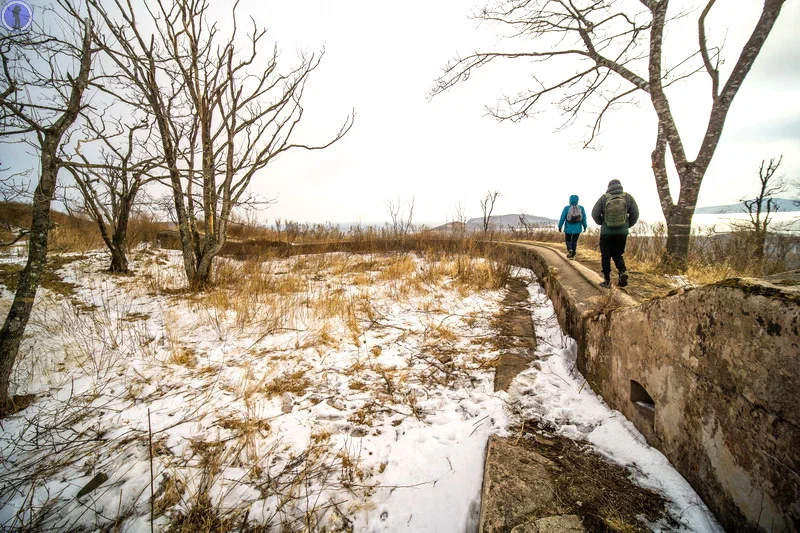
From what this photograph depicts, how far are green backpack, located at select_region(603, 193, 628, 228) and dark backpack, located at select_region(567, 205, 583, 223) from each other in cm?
362

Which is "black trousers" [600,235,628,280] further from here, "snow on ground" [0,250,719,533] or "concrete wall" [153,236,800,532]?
"concrete wall" [153,236,800,532]

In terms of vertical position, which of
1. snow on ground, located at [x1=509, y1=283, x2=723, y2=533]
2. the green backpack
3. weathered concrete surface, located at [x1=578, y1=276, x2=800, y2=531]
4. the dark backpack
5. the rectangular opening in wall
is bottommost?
snow on ground, located at [x1=509, y1=283, x2=723, y2=533]

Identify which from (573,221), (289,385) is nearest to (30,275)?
(289,385)

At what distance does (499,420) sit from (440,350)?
1.35 m

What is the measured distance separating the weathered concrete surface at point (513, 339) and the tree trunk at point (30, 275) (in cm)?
414

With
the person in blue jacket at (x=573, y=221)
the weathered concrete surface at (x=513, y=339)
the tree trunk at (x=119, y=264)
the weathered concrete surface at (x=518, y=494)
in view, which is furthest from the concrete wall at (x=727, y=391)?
the tree trunk at (x=119, y=264)

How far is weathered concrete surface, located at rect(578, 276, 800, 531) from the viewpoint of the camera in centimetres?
110

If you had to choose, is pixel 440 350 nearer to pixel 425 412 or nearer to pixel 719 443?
pixel 425 412

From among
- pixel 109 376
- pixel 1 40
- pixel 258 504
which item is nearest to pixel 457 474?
pixel 258 504

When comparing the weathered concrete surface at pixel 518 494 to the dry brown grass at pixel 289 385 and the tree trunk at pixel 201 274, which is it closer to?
the dry brown grass at pixel 289 385

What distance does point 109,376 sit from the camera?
285 centimetres

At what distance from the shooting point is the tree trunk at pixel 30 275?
7.47 ft

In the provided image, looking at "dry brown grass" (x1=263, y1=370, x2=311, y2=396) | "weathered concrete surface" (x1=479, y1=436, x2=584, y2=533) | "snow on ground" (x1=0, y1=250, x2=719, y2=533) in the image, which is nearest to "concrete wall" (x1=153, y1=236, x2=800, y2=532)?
"snow on ground" (x1=0, y1=250, x2=719, y2=533)

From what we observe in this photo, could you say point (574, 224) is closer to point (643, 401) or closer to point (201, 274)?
point (643, 401)
